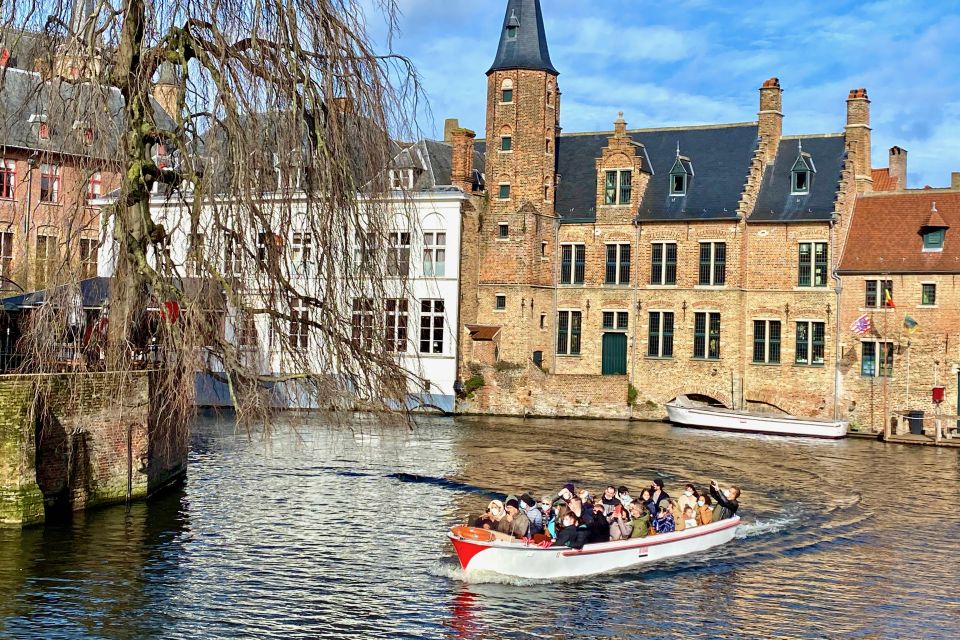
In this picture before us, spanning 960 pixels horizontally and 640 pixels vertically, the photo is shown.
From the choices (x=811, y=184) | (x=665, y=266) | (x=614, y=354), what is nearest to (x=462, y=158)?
(x=665, y=266)

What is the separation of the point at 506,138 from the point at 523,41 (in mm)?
3709

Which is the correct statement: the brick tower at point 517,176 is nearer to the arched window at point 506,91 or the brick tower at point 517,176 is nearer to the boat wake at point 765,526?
the arched window at point 506,91

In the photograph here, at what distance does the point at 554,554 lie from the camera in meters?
17.5

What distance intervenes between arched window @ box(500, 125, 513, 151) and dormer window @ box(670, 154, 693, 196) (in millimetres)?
6288

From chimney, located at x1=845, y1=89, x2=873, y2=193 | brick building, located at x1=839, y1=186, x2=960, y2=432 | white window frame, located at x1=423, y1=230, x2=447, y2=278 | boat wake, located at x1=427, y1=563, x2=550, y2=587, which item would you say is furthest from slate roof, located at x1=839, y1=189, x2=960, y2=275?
boat wake, located at x1=427, y1=563, x2=550, y2=587

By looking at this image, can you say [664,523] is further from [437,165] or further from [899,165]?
[899,165]

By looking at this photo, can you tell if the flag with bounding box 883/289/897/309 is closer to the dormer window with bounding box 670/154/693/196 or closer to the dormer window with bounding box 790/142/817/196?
the dormer window with bounding box 790/142/817/196

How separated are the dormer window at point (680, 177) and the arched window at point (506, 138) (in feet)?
20.6

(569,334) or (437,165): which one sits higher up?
(437,165)

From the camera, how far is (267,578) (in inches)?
666

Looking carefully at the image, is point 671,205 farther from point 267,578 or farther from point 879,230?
point 267,578

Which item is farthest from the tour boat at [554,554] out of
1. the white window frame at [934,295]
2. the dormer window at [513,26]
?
the dormer window at [513,26]

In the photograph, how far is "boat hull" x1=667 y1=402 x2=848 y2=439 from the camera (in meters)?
36.8

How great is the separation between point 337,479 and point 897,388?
68.5 feet
